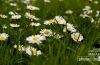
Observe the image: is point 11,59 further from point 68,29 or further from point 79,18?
point 79,18

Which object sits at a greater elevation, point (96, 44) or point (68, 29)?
point (68, 29)

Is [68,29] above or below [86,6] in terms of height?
above

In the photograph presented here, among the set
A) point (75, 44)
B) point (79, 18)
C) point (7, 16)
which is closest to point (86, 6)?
point (79, 18)

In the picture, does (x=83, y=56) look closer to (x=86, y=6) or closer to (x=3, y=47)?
(x=3, y=47)

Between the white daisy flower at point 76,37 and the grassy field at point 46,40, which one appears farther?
the white daisy flower at point 76,37

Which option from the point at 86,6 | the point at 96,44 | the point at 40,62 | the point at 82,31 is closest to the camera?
the point at 40,62

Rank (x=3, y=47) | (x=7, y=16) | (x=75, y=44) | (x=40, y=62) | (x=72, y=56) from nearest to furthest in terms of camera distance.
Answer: (x=40, y=62)
(x=72, y=56)
(x=3, y=47)
(x=75, y=44)
(x=7, y=16)

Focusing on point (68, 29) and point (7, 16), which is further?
point (7, 16)

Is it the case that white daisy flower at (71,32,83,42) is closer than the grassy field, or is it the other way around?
the grassy field

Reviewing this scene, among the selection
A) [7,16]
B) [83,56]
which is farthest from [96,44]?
[7,16]
